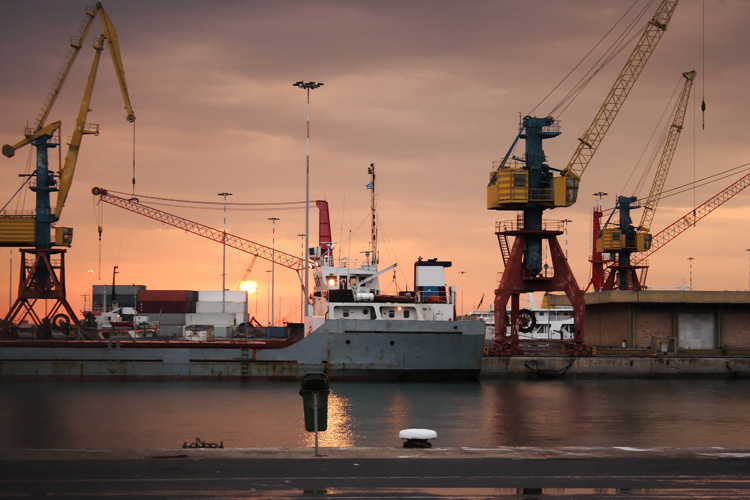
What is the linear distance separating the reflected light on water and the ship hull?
681cm

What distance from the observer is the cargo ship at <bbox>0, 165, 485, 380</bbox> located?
47.7 metres

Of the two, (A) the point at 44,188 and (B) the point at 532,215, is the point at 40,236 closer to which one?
(A) the point at 44,188

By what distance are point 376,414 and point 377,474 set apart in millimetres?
19139

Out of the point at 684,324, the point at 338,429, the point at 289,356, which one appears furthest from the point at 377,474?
the point at 684,324

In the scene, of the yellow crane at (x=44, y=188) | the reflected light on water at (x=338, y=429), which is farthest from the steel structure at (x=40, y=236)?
the reflected light on water at (x=338, y=429)

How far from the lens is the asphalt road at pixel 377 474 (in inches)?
560

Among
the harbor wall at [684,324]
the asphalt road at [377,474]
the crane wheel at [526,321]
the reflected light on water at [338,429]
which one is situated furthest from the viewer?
the harbor wall at [684,324]

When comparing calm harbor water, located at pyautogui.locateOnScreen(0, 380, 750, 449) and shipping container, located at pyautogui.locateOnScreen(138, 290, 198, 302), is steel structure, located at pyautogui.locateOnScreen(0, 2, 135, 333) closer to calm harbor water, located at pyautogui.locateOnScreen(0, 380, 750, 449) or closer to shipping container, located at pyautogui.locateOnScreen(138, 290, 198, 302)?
calm harbor water, located at pyautogui.locateOnScreen(0, 380, 750, 449)

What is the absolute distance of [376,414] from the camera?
34594mm

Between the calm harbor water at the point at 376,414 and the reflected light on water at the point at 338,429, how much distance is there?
46 mm

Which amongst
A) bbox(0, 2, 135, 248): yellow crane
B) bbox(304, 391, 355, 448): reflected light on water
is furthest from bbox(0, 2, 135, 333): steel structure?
bbox(304, 391, 355, 448): reflected light on water

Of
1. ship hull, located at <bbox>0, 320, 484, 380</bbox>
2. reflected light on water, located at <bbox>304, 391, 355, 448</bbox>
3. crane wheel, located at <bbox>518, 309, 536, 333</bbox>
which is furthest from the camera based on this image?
crane wheel, located at <bbox>518, 309, 536, 333</bbox>

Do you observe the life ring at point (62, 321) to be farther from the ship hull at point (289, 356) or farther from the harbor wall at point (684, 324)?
the harbor wall at point (684, 324)

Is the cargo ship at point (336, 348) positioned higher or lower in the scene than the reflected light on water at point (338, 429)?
higher
